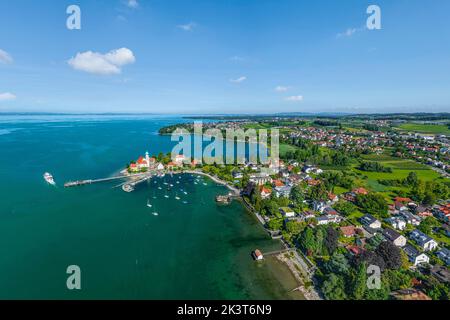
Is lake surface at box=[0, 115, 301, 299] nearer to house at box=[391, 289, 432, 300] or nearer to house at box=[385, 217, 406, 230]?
house at box=[391, 289, 432, 300]

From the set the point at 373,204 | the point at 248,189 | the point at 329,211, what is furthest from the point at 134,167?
the point at 373,204

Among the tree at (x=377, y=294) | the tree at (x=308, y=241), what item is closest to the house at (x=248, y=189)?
the tree at (x=308, y=241)

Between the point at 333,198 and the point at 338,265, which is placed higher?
the point at 333,198

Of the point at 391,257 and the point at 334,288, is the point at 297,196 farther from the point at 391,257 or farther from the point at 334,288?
the point at 334,288

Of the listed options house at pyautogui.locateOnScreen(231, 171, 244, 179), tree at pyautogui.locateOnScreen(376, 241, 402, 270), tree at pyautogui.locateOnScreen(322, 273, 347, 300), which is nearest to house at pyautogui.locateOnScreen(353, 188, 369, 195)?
tree at pyautogui.locateOnScreen(376, 241, 402, 270)

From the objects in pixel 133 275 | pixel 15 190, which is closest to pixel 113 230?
pixel 133 275

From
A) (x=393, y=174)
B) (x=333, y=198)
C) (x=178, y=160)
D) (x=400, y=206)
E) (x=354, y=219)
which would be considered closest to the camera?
(x=354, y=219)
